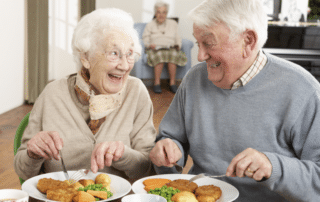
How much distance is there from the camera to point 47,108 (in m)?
1.33

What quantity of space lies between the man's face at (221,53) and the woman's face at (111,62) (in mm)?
270

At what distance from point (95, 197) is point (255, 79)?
58 centimetres

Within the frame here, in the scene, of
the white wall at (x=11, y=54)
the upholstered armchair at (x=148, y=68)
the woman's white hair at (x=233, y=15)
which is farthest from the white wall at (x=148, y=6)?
the woman's white hair at (x=233, y=15)

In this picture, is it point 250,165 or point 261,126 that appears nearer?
point 250,165

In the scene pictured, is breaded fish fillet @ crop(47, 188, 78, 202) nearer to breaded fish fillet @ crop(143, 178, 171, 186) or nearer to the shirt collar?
breaded fish fillet @ crop(143, 178, 171, 186)

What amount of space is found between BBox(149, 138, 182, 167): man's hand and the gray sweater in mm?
89

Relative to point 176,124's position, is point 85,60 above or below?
above

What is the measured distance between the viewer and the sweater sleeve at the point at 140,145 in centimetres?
120

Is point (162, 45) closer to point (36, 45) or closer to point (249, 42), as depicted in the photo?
point (36, 45)

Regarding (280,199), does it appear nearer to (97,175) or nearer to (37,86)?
(97,175)

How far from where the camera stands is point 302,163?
1.01 m

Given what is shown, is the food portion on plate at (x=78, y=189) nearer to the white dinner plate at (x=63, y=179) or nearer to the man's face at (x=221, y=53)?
the white dinner plate at (x=63, y=179)

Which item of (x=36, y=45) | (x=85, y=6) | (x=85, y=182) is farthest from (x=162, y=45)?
(x=85, y=182)

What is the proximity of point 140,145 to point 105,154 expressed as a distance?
0.89 ft
